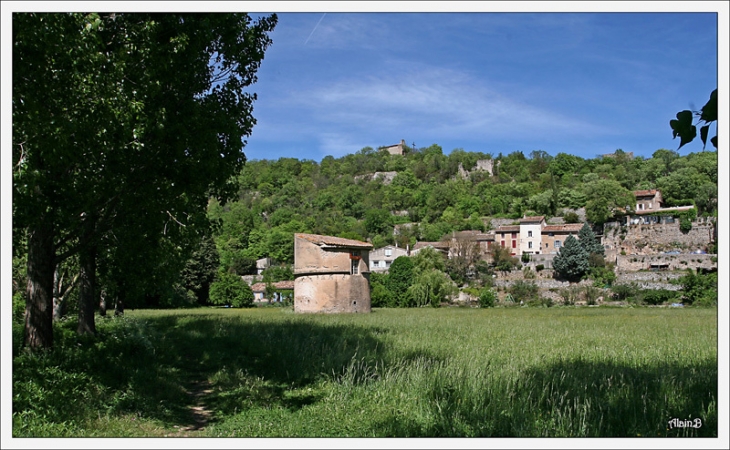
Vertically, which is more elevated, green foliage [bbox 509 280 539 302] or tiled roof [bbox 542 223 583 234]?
tiled roof [bbox 542 223 583 234]

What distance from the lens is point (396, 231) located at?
115438mm

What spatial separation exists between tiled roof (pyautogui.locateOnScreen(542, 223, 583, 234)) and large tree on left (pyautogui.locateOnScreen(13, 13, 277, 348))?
82.9 metres

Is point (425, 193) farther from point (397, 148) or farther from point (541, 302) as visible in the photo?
point (541, 302)

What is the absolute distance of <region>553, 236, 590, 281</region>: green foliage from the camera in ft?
234

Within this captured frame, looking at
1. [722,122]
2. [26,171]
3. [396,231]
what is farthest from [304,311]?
[396,231]

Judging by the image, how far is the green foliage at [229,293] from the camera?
59.8 meters

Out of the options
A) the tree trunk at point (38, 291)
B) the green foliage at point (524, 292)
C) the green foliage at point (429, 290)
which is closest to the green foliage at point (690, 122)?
the tree trunk at point (38, 291)

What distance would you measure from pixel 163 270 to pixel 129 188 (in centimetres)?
714

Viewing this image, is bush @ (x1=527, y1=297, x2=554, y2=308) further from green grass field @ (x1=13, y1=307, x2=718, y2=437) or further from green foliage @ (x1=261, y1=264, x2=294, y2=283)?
green grass field @ (x1=13, y1=307, x2=718, y2=437)

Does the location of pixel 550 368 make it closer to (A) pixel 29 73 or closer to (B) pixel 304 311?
(A) pixel 29 73

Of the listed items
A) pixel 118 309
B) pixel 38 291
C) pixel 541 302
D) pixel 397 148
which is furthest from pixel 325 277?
pixel 397 148

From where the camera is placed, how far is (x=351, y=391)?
991 centimetres

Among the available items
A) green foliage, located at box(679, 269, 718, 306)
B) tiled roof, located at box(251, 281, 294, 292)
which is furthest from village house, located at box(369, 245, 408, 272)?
green foliage, located at box(679, 269, 718, 306)

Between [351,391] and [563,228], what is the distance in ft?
280
